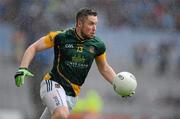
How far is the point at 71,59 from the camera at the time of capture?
8922 millimetres

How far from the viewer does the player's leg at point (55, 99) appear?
8.47m

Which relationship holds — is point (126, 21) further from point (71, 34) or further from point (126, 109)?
point (71, 34)

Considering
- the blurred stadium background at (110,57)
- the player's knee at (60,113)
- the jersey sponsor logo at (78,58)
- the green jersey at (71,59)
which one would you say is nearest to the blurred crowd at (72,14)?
the blurred stadium background at (110,57)

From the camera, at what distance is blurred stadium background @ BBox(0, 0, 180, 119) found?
14.1 metres

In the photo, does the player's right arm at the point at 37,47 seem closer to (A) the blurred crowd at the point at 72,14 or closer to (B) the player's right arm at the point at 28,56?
(B) the player's right arm at the point at 28,56

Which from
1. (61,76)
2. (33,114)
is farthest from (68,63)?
(33,114)

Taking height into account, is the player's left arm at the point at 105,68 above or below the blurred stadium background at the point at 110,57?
below

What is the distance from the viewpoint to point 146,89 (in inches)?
565

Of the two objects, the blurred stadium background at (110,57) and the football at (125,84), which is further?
the blurred stadium background at (110,57)

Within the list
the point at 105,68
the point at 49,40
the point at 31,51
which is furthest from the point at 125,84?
the point at 31,51

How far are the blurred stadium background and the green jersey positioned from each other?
199 inches

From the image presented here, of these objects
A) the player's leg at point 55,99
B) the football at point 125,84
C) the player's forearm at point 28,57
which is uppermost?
the football at point 125,84

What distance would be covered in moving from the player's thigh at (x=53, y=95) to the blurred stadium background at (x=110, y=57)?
5102 mm

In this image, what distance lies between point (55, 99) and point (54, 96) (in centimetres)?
7
